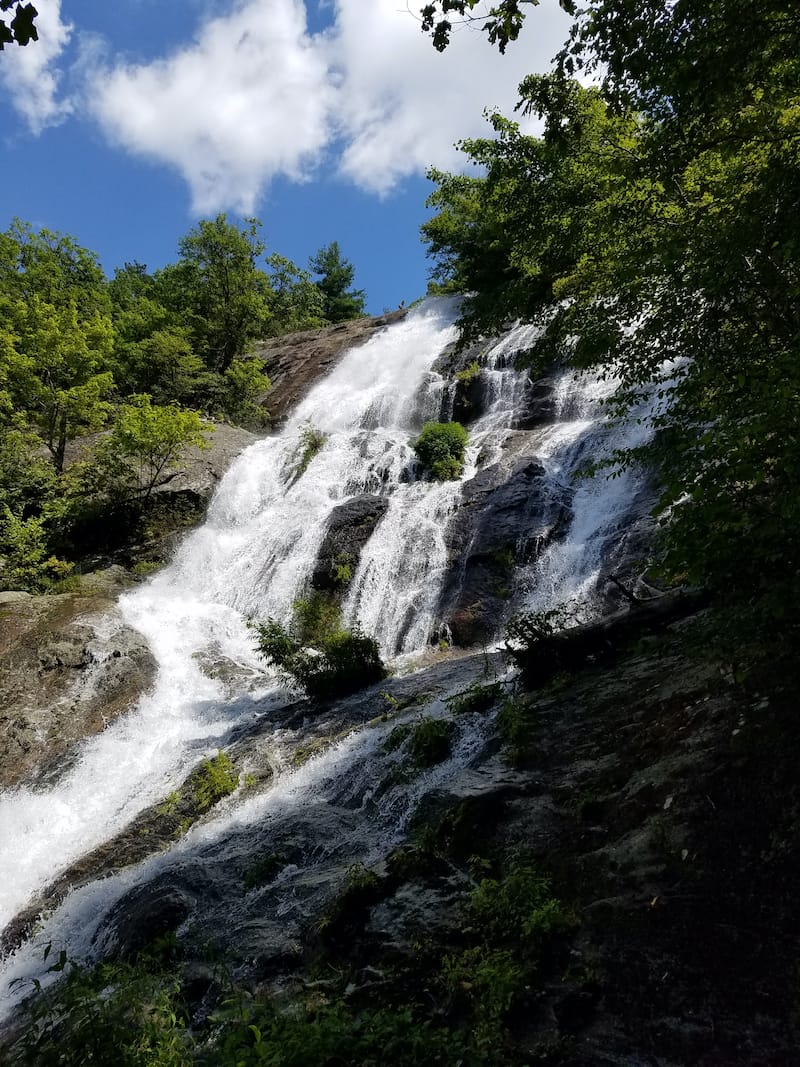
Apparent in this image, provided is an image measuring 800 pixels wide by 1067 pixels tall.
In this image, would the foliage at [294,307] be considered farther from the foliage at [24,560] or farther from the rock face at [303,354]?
the foliage at [24,560]

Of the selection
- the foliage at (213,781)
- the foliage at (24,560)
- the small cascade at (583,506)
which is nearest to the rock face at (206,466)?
the foliage at (24,560)

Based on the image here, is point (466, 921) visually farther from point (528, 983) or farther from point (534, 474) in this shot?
point (534, 474)

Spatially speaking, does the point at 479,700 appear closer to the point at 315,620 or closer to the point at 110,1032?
the point at 110,1032

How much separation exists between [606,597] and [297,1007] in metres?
8.71

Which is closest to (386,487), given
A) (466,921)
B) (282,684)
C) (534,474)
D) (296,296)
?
(534,474)

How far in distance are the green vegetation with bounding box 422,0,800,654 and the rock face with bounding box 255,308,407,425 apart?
21725 mm

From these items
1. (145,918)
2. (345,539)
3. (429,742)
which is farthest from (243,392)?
(145,918)

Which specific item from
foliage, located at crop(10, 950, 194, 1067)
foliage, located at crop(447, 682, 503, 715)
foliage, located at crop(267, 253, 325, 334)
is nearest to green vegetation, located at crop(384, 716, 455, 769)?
foliage, located at crop(447, 682, 503, 715)

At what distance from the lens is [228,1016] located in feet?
13.7

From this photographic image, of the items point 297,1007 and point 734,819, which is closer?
point 734,819

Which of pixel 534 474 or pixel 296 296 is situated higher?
pixel 296 296

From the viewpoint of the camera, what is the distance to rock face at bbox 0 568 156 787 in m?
11.4

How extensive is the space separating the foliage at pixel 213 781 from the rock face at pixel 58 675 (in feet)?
11.3

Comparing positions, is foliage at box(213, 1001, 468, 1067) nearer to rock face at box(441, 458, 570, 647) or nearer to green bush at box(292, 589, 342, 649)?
rock face at box(441, 458, 570, 647)
